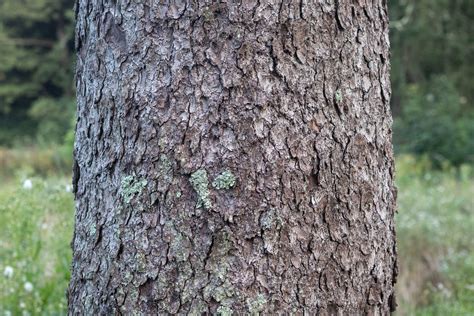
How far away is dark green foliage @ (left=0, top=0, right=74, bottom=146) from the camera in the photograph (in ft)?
80.7

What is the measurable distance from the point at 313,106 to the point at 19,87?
25.2 m

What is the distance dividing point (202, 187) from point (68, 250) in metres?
2.05

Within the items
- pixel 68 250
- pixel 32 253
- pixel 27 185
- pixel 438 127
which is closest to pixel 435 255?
pixel 68 250

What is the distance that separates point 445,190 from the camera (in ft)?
26.9

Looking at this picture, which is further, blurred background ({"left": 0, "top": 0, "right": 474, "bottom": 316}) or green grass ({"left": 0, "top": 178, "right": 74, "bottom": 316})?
blurred background ({"left": 0, "top": 0, "right": 474, "bottom": 316})

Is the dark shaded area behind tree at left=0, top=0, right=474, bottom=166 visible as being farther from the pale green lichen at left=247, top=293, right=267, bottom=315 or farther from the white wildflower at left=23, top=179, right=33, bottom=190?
the pale green lichen at left=247, top=293, right=267, bottom=315

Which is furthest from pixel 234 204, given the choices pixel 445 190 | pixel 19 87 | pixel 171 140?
pixel 19 87

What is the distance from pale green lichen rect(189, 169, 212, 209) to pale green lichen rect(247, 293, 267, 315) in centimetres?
24

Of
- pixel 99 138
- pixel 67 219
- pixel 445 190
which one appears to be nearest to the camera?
pixel 99 138

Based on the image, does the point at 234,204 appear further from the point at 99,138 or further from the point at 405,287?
the point at 405,287

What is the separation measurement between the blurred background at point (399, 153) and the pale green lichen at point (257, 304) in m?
1.82

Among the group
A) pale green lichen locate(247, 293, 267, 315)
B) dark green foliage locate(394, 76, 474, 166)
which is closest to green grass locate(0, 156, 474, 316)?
pale green lichen locate(247, 293, 267, 315)

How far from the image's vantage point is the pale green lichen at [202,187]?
1518mm

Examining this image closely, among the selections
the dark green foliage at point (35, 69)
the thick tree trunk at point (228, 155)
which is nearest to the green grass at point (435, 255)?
the thick tree trunk at point (228, 155)
